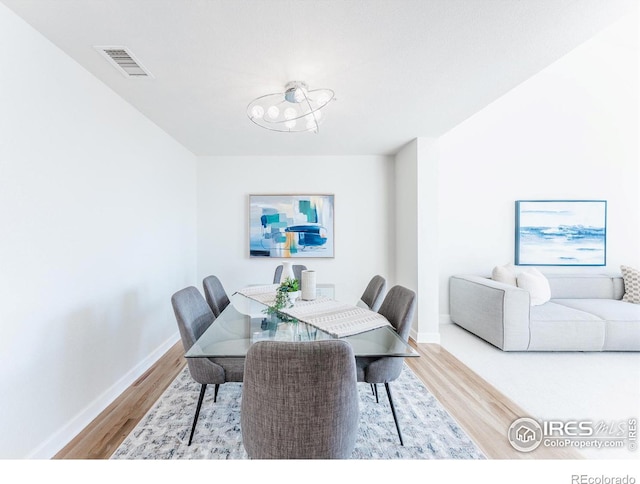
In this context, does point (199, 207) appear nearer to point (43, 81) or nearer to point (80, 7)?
point (43, 81)

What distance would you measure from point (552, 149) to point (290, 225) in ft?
12.6

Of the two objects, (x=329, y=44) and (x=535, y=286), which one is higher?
(x=329, y=44)

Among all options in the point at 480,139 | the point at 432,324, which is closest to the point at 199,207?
the point at 432,324

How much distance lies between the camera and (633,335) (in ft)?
9.23

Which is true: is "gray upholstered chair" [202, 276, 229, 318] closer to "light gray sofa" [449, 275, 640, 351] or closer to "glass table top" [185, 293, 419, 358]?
"glass table top" [185, 293, 419, 358]

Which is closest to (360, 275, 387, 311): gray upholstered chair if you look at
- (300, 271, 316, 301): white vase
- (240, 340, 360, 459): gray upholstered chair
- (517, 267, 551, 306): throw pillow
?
(300, 271, 316, 301): white vase

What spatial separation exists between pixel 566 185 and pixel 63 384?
5.73 m

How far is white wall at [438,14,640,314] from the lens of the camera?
3.83 m

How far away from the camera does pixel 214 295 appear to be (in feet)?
8.04

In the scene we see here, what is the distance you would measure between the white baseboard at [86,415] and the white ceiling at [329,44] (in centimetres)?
230

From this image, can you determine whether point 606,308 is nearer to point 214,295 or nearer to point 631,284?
point 631,284

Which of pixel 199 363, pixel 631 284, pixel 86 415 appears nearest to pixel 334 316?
pixel 199 363
